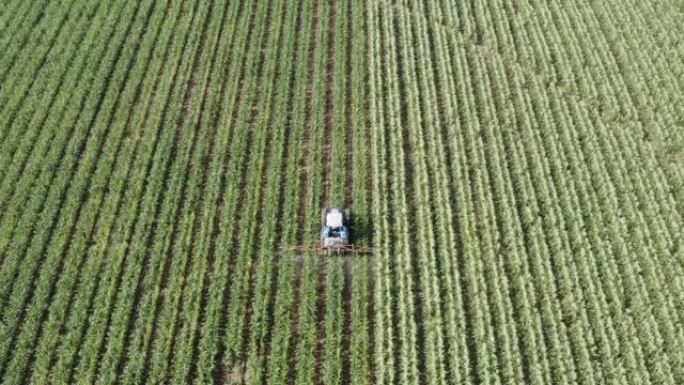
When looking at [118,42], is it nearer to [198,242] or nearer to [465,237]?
[198,242]

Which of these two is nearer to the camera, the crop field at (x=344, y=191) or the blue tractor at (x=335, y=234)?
the crop field at (x=344, y=191)

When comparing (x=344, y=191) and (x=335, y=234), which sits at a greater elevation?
(x=344, y=191)

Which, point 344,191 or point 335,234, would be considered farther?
point 344,191

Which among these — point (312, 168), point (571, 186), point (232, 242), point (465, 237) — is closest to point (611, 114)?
point (571, 186)

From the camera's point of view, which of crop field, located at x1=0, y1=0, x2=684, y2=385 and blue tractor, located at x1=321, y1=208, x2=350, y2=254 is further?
blue tractor, located at x1=321, y1=208, x2=350, y2=254
